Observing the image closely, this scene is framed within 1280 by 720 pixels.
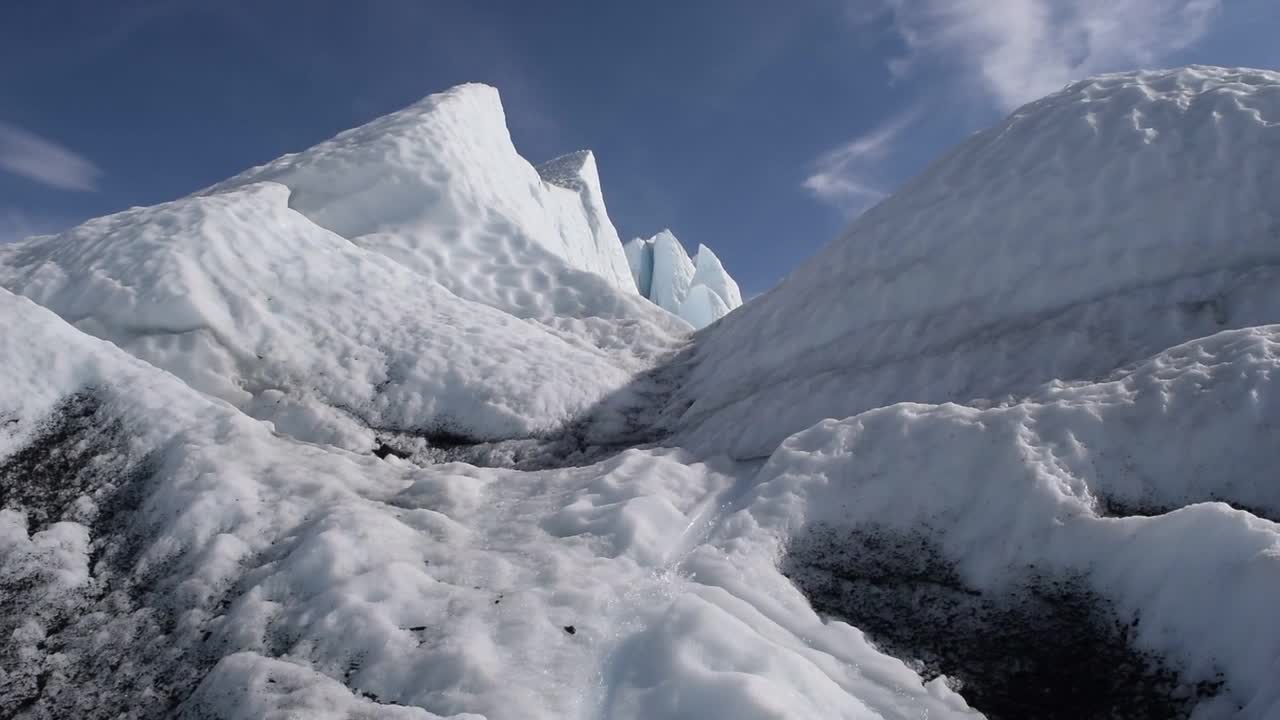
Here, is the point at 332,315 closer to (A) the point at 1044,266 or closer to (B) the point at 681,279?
(A) the point at 1044,266

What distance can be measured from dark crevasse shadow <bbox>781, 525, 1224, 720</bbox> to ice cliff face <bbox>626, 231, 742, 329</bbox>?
34.5 m

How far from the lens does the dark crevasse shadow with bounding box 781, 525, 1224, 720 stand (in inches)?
113

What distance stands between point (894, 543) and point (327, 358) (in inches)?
211

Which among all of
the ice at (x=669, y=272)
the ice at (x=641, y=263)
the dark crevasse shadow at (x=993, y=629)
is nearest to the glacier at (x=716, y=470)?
the dark crevasse shadow at (x=993, y=629)

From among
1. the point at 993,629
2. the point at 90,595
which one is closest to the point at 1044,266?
the point at 993,629

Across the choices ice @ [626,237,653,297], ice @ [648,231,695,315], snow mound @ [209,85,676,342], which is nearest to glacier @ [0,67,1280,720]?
snow mound @ [209,85,676,342]

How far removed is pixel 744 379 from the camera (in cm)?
707

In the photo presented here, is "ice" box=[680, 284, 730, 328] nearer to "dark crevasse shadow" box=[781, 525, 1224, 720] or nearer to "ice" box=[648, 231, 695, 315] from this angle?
"ice" box=[648, 231, 695, 315]

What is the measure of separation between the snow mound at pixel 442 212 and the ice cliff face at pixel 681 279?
25.9m

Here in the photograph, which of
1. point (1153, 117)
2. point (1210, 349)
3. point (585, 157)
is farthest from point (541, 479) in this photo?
point (585, 157)

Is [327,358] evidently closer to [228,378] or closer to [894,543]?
[228,378]

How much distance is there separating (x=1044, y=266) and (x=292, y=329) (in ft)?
22.5

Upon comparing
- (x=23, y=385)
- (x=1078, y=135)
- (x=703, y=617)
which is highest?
(x=1078, y=135)

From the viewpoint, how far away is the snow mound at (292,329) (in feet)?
20.4
